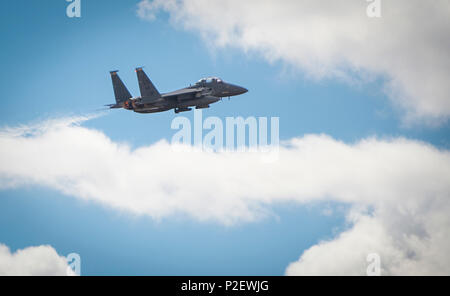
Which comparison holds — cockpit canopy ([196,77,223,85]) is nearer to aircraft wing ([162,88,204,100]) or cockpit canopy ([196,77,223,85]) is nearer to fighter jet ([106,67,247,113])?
fighter jet ([106,67,247,113])

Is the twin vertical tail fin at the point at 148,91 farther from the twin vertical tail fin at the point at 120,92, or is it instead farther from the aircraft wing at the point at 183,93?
the twin vertical tail fin at the point at 120,92

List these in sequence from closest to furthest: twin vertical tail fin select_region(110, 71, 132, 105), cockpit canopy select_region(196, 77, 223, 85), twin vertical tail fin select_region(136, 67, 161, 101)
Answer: twin vertical tail fin select_region(136, 67, 161, 101)
cockpit canopy select_region(196, 77, 223, 85)
twin vertical tail fin select_region(110, 71, 132, 105)

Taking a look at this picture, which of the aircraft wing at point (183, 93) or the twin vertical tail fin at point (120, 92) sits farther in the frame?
the twin vertical tail fin at point (120, 92)

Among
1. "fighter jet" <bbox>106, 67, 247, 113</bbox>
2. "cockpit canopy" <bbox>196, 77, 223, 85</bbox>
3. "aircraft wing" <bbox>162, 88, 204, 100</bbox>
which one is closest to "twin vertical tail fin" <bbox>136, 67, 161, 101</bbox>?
"fighter jet" <bbox>106, 67, 247, 113</bbox>

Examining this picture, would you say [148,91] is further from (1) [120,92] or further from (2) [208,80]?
(2) [208,80]

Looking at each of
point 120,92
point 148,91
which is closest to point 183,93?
point 148,91

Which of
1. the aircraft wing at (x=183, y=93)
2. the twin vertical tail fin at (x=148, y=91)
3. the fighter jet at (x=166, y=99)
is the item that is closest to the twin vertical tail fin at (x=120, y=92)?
the fighter jet at (x=166, y=99)
